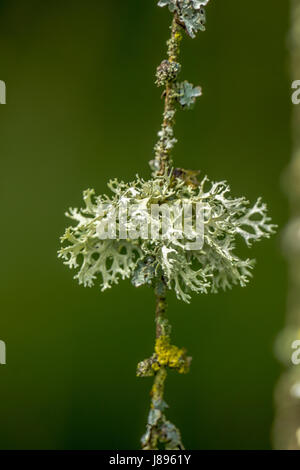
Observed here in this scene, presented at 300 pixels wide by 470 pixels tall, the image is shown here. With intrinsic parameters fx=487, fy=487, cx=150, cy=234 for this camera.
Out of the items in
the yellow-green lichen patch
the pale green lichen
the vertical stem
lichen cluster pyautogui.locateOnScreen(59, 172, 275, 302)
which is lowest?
the yellow-green lichen patch

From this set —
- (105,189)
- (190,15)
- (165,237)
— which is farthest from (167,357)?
(190,15)

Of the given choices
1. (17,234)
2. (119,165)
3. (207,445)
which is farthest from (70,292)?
(207,445)

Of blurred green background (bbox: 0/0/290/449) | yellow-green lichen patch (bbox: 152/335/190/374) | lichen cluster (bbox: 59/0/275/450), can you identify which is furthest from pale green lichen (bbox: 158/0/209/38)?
yellow-green lichen patch (bbox: 152/335/190/374)

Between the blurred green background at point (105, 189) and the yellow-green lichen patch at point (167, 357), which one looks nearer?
the yellow-green lichen patch at point (167, 357)

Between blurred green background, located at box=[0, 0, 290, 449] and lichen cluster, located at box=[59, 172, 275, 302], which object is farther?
blurred green background, located at box=[0, 0, 290, 449]

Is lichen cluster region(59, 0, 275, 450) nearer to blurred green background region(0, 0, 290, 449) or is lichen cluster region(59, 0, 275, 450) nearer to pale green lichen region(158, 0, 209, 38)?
pale green lichen region(158, 0, 209, 38)

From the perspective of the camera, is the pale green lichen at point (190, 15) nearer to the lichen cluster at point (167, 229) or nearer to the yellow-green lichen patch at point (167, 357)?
the lichen cluster at point (167, 229)

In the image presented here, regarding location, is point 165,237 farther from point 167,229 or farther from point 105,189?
point 105,189


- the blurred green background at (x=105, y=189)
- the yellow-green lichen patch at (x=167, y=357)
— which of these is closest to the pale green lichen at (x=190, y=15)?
the blurred green background at (x=105, y=189)
